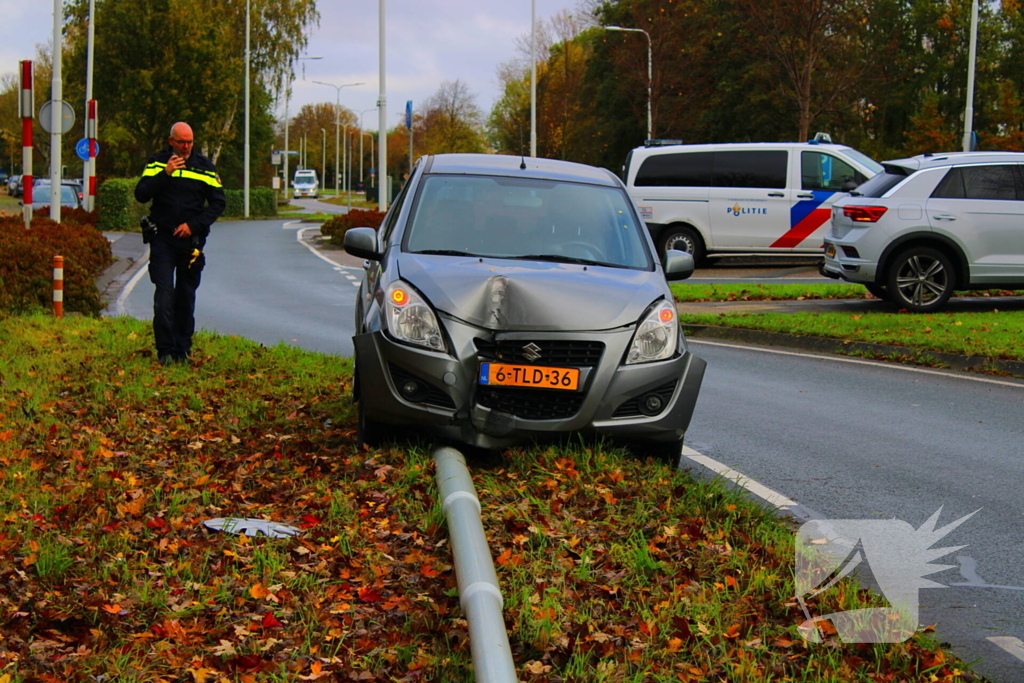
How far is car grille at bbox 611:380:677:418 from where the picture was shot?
6180 millimetres

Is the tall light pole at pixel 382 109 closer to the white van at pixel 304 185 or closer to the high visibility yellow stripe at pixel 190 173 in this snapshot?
the high visibility yellow stripe at pixel 190 173

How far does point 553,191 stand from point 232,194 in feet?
167

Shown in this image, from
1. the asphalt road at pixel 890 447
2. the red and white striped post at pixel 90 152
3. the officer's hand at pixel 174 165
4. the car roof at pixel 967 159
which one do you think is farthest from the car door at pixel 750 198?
the red and white striped post at pixel 90 152

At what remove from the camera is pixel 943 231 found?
1517 centimetres

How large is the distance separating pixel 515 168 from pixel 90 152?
32.0m

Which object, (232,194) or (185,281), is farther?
(232,194)

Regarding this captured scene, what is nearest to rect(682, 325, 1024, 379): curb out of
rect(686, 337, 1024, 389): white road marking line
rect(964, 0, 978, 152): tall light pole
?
rect(686, 337, 1024, 389): white road marking line

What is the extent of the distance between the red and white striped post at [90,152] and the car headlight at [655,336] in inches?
1322

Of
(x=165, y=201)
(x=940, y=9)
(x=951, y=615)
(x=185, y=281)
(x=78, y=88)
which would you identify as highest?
(x=940, y=9)

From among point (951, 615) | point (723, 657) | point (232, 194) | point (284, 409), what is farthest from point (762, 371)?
point (232, 194)

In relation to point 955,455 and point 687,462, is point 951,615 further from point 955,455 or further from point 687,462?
point 955,455

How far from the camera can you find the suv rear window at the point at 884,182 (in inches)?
613

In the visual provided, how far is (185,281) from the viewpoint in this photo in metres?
9.75

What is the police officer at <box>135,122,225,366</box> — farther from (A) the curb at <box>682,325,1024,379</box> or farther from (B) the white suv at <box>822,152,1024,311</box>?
(B) the white suv at <box>822,152,1024,311</box>
